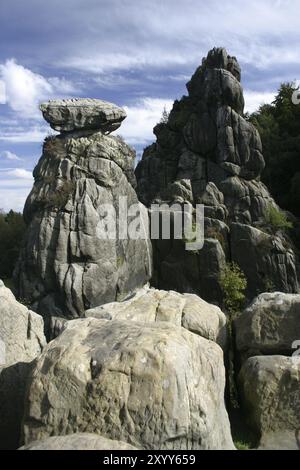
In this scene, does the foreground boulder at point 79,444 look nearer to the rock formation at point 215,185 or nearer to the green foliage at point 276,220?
the rock formation at point 215,185

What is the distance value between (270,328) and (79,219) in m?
24.8

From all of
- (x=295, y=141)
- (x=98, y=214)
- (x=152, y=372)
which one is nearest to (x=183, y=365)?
(x=152, y=372)

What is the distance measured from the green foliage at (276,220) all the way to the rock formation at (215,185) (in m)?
0.72

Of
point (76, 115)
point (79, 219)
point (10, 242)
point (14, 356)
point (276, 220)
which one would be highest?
point (76, 115)

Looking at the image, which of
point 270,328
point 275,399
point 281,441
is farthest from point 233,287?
point 281,441

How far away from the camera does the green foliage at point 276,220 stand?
40656 mm

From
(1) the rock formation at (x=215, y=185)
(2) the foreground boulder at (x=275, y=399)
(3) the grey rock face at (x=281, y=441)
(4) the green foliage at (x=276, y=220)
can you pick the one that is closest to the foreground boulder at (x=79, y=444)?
(3) the grey rock face at (x=281, y=441)

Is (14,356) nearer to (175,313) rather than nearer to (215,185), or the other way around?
(175,313)

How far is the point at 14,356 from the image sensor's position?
10.7 meters

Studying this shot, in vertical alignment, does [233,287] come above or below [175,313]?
above

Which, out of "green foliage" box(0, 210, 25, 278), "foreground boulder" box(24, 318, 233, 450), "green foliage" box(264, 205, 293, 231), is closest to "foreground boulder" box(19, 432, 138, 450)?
"foreground boulder" box(24, 318, 233, 450)

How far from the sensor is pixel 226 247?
124 feet

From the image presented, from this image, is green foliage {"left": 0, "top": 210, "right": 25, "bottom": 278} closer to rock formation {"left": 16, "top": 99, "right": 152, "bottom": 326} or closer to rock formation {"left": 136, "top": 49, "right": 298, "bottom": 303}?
rock formation {"left": 16, "top": 99, "right": 152, "bottom": 326}

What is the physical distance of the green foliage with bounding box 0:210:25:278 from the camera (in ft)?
146
